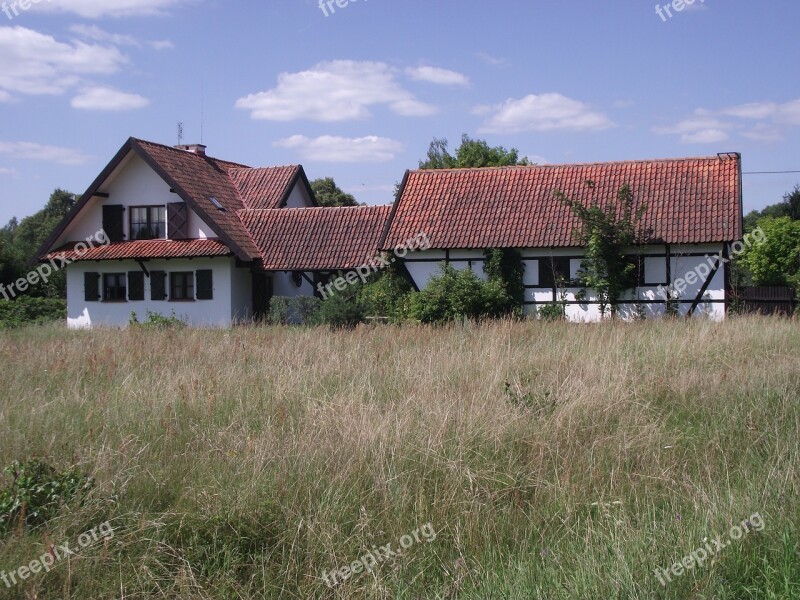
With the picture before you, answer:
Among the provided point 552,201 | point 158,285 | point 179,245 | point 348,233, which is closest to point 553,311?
point 552,201

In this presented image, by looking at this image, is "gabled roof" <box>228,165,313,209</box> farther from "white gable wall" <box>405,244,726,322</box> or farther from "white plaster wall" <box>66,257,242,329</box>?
"white gable wall" <box>405,244,726,322</box>

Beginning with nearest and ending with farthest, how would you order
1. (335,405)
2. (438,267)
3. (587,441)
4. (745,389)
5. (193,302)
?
1. (587,441)
2. (335,405)
3. (745,389)
4. (438,267)
5. (193,302)

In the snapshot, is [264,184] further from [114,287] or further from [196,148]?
[114,287]

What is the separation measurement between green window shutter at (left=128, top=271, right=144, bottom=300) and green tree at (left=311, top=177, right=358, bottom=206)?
25091 millimetres

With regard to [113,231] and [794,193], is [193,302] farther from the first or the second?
[794,193]

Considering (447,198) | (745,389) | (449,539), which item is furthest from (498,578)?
(447,198)

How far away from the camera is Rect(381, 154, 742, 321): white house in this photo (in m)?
23.8

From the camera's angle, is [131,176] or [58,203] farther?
[58,203]

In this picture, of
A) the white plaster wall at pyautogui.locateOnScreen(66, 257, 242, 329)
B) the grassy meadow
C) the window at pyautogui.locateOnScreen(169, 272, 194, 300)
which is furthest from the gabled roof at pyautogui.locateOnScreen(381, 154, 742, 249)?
the grassy meadow

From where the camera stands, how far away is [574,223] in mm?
25125

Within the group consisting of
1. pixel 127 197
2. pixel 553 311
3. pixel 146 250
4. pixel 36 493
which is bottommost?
pixel 36 493

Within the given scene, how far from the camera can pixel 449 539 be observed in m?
5.23

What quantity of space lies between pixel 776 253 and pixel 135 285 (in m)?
29.2

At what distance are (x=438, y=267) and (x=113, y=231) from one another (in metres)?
12.6
